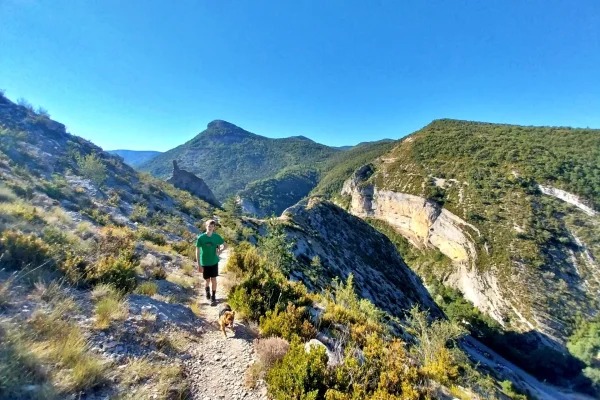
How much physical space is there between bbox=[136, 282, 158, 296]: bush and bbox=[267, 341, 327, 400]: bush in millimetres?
3298

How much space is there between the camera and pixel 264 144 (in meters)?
192

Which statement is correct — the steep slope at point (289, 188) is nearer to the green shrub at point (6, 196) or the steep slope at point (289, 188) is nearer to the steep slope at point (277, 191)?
the steep slope at point (277, 191)

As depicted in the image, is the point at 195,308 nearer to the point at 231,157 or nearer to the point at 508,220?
the point at 508,220

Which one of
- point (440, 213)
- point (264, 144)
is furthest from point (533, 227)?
point (264, 144)

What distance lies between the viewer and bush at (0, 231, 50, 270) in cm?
440

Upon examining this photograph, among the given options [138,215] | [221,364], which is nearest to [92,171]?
[138,215]

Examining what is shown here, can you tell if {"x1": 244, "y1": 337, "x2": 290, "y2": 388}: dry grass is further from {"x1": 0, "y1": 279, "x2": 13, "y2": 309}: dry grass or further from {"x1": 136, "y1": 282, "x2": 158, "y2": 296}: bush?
{"x1": 0, "y1": 279, "x2": 13, "y2": 309}: dry grass

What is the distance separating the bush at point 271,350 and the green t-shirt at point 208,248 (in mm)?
2620

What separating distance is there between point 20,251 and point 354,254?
20621 millimetres

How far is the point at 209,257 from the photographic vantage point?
20.9 feet

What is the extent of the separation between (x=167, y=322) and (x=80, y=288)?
1.67 meters

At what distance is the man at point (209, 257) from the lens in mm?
6324

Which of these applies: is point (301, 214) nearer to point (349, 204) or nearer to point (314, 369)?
point (314, 369)

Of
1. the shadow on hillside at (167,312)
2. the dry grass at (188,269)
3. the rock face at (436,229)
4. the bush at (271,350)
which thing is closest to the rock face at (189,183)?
the dry grass at (188,269)
